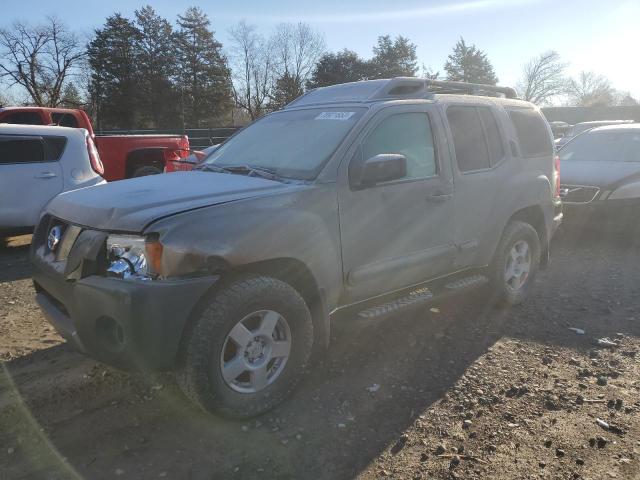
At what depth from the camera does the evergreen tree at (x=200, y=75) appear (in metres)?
50.3

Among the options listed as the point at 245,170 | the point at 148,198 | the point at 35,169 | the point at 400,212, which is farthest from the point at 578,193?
the point at 35,169

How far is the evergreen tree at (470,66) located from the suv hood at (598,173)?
5796 cm

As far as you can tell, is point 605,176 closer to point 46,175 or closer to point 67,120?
point 46,175


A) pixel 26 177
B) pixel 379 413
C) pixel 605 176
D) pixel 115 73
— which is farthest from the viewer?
pixel 115 73

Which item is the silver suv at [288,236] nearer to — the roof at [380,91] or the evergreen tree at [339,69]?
the roof at [380,91]

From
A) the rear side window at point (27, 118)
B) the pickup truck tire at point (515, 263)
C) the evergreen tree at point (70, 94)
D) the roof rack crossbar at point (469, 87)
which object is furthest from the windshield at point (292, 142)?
the evergreen tree at point (70, 94)

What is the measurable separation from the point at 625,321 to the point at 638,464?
2.30 meters

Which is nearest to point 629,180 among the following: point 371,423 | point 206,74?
point 371,423

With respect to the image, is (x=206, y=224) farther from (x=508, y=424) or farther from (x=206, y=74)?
(x=206, y=74)

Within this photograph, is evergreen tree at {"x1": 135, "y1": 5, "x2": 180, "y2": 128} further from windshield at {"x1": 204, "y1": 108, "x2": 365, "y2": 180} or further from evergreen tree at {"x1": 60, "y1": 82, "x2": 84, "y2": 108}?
windshield at {"x1": 204, "y1": 108, "x2": 365, "y2": 180}

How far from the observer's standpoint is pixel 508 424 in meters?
2.94

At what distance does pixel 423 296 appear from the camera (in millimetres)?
3863

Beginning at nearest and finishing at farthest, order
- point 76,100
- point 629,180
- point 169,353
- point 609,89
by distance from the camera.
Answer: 1. point 169,353
2. point 629,180
3. point 76,100
4. point 609,89

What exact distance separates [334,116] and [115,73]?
51813 mm
